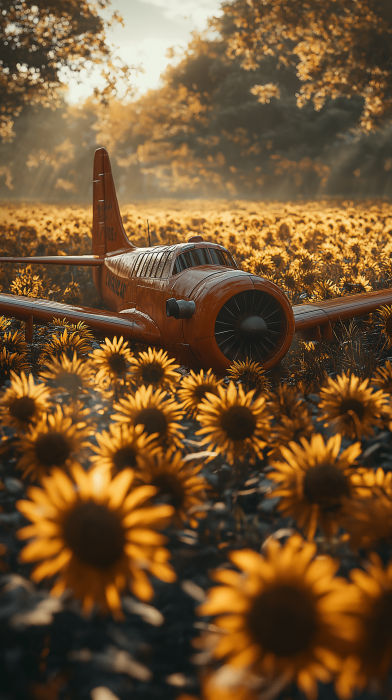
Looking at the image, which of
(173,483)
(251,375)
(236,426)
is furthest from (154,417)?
(251,375)

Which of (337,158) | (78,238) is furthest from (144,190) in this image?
(78,238)

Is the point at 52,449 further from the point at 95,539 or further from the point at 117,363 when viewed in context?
the point at 117,363

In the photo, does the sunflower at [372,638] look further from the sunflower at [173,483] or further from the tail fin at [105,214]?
the tail fin at [105,214]

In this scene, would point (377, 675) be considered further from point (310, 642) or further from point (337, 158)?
point (337, 158)

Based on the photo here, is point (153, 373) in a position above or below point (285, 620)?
above

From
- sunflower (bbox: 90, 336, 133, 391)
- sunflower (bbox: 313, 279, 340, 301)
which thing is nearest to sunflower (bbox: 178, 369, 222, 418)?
sunflower (bbox: 90, 336, 133, 391)
